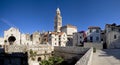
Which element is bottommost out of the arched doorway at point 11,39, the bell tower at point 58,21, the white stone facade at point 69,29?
the arched doorway at point 11,39

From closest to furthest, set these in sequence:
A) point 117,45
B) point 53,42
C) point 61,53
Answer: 1. point 61,53
2. point 117,45
3. point 53,42

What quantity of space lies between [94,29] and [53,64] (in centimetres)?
2029

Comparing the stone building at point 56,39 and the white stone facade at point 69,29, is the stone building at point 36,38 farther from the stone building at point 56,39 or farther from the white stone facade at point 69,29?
the white stone facade at point 69,29

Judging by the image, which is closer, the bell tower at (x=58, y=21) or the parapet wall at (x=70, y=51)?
the parapet wall at (x=70, y=51)

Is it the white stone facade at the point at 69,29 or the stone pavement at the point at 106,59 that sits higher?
the white stone facade at the point at 69,29

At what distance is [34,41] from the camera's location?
7256cm

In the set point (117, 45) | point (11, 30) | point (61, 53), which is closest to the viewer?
point (61, 53)

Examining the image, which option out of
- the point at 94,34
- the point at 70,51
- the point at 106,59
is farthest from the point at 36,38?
the point at 106,59

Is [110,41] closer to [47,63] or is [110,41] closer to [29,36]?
[47,63]

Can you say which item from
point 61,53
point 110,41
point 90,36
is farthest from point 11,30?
point 110,41

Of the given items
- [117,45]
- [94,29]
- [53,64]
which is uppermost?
[94,29]

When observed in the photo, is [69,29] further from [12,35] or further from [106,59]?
[106,59]

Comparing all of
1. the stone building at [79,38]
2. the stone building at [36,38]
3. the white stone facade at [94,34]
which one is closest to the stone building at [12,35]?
the stone building at [79,38]

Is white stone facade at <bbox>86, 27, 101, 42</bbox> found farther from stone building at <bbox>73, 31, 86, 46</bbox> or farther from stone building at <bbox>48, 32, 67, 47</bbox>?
stone building at <bbox>48, 32, 67, 47</bbox>
